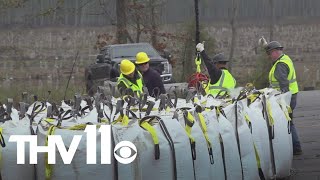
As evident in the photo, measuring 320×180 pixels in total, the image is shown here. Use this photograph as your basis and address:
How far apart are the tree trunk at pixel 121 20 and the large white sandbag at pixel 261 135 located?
67.9ft

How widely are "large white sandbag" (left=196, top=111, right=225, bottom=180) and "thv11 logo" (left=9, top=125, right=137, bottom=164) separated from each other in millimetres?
931

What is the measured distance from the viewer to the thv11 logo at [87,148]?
6.68 m

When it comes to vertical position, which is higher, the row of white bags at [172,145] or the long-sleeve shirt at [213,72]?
the long-sleeve shirt at [213,72]

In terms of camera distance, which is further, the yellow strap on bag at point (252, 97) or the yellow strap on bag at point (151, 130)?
the yellow strap on bag at point (252, 97)

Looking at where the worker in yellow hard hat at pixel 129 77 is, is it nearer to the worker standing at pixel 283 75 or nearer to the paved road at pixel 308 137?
the worker standing at pixel 283 75

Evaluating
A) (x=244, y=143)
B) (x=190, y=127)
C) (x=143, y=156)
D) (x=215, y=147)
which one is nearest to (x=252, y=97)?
(x=244, y=143)

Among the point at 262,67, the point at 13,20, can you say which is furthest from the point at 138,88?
the point at 13,20

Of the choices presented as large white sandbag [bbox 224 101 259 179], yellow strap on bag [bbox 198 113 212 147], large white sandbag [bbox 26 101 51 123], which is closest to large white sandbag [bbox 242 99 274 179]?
large white sandbag [bbox 224 101 259 179]

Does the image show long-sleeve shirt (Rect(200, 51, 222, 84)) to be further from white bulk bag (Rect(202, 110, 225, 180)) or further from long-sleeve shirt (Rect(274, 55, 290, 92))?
white bulk bag (Rect(202, 110, 225, 180))

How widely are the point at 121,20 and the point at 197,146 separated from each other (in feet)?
73.3

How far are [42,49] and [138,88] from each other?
3742 centimetres

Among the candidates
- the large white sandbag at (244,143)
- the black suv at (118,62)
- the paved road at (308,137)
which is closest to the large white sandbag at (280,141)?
the large white sandbag at (244,143)

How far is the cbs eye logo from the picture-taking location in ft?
22.2

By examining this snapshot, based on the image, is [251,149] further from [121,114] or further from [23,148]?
[23,148]
